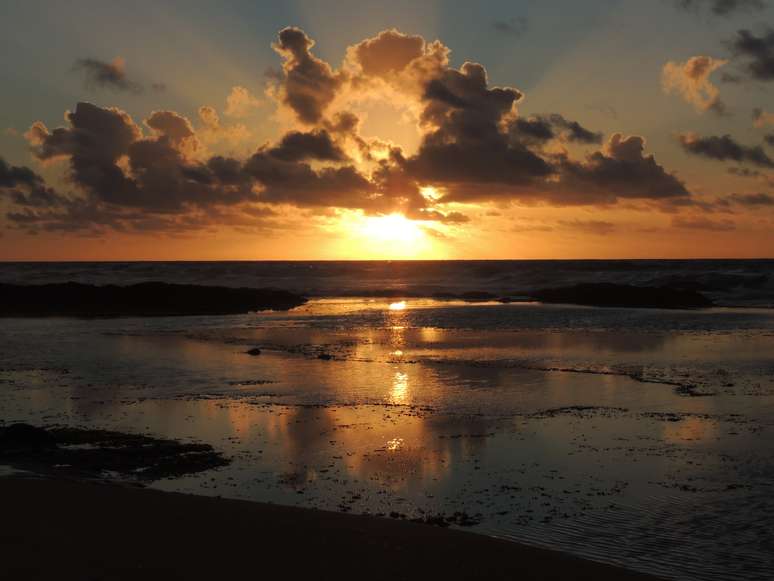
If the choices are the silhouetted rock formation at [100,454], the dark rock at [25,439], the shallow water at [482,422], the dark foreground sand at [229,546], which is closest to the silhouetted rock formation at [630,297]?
the shallow water at [482,422]

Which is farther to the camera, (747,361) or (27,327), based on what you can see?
(27,327)

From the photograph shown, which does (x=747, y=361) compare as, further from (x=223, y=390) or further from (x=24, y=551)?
(x=24, y=551)

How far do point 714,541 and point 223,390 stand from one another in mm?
15050

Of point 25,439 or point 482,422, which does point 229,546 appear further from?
point 482,422

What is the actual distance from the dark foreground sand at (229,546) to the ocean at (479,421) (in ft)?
3.49

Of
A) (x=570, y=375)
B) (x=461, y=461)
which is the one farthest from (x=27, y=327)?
(x=461, y=461)

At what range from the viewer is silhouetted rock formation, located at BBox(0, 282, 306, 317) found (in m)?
56.0

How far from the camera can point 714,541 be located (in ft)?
32.6

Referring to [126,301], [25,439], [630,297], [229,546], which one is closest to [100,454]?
[25,439]

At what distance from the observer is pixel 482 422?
17.2 meters

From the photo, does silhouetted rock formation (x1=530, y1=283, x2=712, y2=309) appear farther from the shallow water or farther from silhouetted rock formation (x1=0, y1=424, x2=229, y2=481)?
silhouetted rock formation (x1=0, y1=424, x2=229, y2=481)

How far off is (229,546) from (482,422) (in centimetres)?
925

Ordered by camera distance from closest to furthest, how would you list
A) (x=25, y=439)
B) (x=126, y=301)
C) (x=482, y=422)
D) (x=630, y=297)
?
(x=25, y=439), (x=482, y=422), (x=126, y=301), (x=630, y=297)

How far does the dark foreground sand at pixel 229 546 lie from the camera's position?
8234mm
